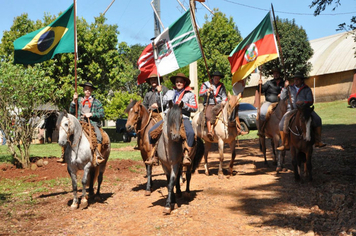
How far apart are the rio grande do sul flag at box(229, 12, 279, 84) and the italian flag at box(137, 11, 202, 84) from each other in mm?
2191

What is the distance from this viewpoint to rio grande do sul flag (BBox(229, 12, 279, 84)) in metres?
11.5

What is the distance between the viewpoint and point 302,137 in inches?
361

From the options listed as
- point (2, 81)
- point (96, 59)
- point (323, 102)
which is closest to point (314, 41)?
point (323, 102)

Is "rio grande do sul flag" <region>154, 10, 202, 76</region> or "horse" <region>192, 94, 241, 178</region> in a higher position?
"rio grande do sul flag" <region>154, 10, 202, 76</region>

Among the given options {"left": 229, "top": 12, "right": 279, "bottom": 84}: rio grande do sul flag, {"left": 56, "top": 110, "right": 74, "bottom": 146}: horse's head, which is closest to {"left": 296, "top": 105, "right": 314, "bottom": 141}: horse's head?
{"left": 229, "top": 12, "right": 279, "bottom": 84}: rio grande do sul flag

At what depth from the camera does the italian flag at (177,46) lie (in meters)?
10.3

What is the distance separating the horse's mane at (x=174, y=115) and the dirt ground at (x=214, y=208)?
1.83m

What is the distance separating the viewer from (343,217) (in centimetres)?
616

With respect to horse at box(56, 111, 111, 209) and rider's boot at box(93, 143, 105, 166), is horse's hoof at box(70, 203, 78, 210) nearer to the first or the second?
horse at box(56, 111, 111, 209)

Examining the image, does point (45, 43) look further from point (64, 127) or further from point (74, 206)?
point (74, 206)

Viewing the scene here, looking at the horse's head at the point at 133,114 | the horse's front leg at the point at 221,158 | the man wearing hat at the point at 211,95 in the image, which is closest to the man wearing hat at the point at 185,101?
the horse's head at the point at 133,114

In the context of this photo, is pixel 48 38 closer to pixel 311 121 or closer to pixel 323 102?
pixel 311 121

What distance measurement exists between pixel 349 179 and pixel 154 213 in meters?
5.11

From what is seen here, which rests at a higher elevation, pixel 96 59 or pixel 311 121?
pixel 96 59
